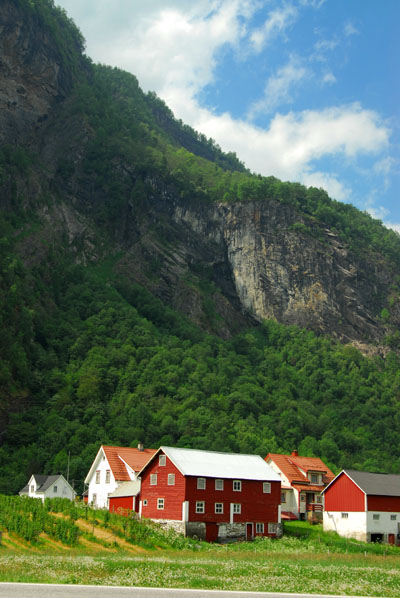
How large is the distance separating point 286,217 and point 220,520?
371ft

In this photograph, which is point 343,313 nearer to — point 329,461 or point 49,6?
point 329,461

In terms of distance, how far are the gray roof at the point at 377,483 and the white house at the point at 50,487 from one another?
32259mm

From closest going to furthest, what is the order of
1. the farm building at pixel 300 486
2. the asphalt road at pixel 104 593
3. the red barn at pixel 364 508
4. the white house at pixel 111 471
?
the asphalt road at pixel 104 593 → the red barn at pixel 364 508 → the white house at pixel 111 471 → the farm building at pixel 300 486

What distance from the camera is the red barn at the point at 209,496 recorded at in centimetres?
4553

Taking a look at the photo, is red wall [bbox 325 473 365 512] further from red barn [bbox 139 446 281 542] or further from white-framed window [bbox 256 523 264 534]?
white-framed window [bbox 256 523 264 534]

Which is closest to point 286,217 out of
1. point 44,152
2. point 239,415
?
point 44,152

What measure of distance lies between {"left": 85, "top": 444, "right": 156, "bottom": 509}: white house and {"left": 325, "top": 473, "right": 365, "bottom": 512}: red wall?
16.3m

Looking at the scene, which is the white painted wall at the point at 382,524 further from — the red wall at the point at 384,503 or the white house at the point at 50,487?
the white house at the point at 50,487

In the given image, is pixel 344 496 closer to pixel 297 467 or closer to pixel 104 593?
pixel 297 467

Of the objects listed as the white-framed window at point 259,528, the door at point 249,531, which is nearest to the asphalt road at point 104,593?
the door at point 249,531

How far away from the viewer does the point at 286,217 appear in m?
152

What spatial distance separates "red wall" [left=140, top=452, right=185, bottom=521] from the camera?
45625 mm

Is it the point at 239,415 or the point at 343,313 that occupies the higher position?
the point at 343,313

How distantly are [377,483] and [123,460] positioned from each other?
21796mm
